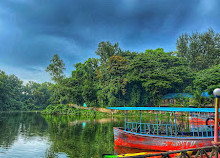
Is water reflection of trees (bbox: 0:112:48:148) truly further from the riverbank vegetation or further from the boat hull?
the riverbank vegetation

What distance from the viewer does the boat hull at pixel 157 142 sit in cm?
1132

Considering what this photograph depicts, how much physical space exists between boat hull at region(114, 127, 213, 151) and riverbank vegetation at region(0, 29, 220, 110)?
27185 mm

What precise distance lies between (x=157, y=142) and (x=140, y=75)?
31244 mm

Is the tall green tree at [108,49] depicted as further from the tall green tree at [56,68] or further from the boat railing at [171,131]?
the boat railing at [171,131]

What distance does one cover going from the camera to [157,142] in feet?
39.8

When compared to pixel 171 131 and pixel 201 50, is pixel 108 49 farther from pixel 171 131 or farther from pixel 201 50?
pixel 171 131

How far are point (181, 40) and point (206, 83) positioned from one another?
23.2 m

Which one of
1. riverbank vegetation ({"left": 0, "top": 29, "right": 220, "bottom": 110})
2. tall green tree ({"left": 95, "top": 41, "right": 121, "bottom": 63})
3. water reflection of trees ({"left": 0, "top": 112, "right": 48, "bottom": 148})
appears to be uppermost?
tall green tree ({"left": 95, "top": 41, "right": 121, "bottom": 63})

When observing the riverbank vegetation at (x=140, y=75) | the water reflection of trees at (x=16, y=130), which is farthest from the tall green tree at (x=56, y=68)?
the water reflection of trees at (x=16, y=130)

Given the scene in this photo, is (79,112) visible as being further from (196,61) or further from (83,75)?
(196,61)

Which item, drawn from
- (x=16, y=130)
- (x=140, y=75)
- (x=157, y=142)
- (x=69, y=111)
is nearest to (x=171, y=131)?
(x=157, y=142)

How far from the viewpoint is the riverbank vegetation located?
4056 cm

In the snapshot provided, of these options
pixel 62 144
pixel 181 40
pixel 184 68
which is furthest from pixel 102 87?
pixel 62 144

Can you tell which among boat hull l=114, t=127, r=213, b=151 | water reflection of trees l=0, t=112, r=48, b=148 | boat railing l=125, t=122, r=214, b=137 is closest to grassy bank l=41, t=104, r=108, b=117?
water reflection of trees l=0, t=112, r=48, b=148
